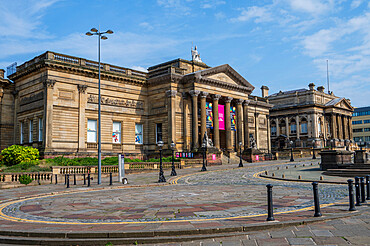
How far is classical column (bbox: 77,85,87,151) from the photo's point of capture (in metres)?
40.2

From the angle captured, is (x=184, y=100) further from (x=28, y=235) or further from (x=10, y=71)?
(x=28, y=235)

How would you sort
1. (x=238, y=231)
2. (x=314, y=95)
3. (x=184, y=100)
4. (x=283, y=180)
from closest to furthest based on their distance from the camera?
(x=238, y=231), (x=283, y=180), (x=184, y=100), (x=314, y=95)

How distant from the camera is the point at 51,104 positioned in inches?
1495

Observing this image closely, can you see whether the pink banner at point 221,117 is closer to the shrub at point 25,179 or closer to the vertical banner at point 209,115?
the vertical banner at point 209,115

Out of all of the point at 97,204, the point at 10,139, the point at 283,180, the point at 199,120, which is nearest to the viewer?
the point at 97,204

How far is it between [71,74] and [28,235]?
3428 centimetres

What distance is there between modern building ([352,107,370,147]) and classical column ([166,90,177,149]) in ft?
309

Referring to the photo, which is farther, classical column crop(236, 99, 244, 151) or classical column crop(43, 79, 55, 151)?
classical column crop(236, 99, 244, 151)

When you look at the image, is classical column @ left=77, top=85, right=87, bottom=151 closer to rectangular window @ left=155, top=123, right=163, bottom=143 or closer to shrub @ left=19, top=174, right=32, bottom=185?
rectangular window @ left=155, top=123, right=163, bottom=143

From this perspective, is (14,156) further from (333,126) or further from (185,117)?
(333,126)

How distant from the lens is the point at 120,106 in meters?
45.4

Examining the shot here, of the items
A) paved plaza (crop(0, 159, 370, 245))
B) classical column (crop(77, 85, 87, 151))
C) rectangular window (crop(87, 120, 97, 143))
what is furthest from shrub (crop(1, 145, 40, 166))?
paved plaza (crop(0, 159, 370, 245))

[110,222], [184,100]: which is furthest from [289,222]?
[184,100]

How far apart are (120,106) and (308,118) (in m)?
56.4
